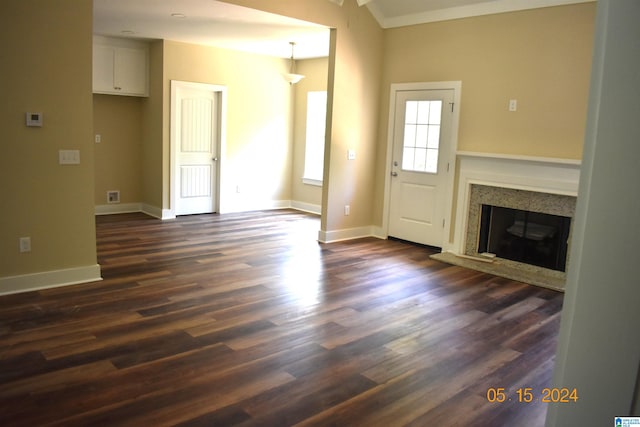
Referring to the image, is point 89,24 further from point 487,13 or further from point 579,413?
point 579,413

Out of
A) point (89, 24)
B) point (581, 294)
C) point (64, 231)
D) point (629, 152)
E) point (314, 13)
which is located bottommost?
point (64, 231)

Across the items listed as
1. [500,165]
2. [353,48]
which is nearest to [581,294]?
[500,165]

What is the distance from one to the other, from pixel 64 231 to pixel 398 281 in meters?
3.08

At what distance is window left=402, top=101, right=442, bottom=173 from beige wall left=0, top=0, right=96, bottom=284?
386 cm

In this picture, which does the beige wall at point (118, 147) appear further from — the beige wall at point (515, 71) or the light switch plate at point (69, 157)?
the beige wall at point (515, 71)

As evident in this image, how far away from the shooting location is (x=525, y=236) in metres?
5.65

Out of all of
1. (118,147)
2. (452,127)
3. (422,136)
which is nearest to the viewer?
(452,127)

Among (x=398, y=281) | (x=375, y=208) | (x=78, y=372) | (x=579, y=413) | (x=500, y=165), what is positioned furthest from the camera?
(x=375, y=208)

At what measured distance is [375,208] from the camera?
704 centimetres

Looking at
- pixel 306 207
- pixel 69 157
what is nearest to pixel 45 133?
pixel 69 157

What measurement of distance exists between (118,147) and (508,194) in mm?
5780

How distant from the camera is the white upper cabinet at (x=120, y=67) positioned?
722 centimetres

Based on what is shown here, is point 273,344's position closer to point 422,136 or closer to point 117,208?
point 422,136

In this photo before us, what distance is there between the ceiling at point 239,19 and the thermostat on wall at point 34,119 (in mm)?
1777
